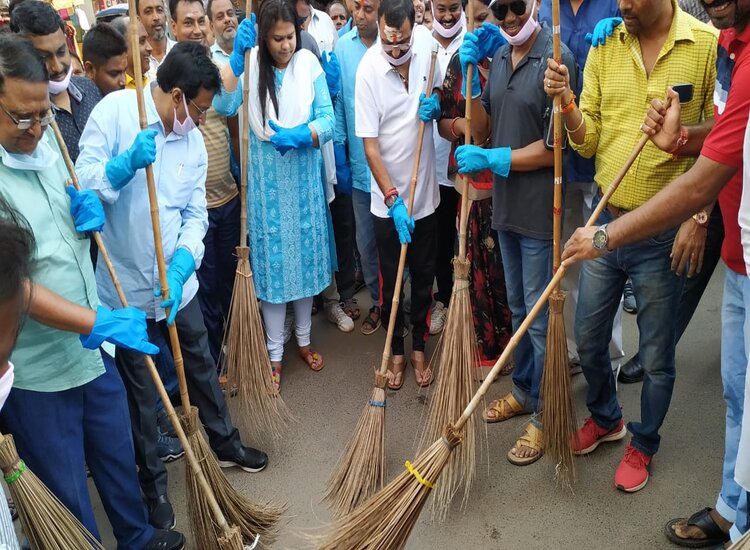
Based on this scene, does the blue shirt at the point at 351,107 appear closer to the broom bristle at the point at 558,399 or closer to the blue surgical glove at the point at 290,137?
the blue surgical glove at the point at 290,137

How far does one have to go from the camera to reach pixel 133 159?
7.43 ft

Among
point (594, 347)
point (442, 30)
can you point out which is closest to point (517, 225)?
point (594, 347)

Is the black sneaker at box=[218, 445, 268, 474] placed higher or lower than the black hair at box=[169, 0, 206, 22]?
lower

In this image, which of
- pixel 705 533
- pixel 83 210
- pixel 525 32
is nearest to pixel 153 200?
pixel 83 210

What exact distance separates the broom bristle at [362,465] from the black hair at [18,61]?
1831 mm

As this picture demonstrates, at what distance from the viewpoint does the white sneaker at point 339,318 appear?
13.8ft

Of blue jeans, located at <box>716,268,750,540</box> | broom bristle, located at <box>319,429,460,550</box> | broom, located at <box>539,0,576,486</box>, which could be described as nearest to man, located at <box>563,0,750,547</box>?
blue jeans, located at <box>716,268,750,540</box>

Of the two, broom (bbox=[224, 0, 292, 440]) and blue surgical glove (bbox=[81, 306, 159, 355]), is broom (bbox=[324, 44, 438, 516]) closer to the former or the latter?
broom (bbox=[224, 0, 292, 440])

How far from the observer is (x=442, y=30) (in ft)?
11.4

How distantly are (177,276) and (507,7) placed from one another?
65.4 inches

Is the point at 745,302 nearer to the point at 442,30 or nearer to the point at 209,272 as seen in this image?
the point at 442,30

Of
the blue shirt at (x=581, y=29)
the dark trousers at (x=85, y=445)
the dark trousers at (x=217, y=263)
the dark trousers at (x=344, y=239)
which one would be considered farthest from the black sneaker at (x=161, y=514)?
the blue shirt at (x=581, y=29)

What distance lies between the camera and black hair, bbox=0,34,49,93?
1.84m

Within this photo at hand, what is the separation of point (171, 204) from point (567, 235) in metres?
2.02
